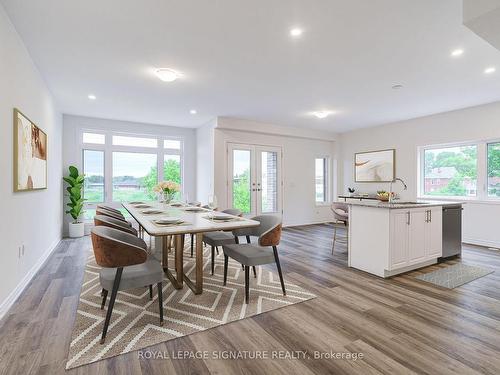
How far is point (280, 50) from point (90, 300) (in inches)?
129

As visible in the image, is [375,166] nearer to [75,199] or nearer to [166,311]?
[166,311]

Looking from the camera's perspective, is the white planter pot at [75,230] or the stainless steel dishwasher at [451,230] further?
the white planter pot at [75,230]

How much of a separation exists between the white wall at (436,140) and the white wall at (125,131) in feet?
14.4

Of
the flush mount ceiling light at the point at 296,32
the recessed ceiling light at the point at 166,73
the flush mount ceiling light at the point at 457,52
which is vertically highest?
the flush mount ceiling light at the point at 296,32

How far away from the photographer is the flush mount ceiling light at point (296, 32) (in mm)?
2586

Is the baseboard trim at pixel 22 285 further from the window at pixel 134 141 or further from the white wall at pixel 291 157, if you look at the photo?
the white wall at pixel 291 157

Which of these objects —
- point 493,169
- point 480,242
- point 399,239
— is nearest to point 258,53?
point 399,239

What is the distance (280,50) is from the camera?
300 centimetres

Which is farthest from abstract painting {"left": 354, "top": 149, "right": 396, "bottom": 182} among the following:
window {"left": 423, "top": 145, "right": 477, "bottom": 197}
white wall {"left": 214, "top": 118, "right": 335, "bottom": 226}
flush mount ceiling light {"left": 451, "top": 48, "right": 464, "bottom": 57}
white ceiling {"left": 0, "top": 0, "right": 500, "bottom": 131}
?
flush mount ceiling light {"left": 451, "top": 48, "right": 464, "bottom": 57}

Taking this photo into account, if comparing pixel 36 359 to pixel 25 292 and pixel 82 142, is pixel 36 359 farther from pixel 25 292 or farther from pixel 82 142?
pixel 82 142

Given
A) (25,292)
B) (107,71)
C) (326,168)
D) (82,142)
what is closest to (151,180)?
(82,142)

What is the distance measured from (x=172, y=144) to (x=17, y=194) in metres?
4.60

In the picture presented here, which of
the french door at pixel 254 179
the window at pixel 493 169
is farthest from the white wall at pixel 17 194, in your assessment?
the window at pixel 493 169

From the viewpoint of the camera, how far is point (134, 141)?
21.8 ft
